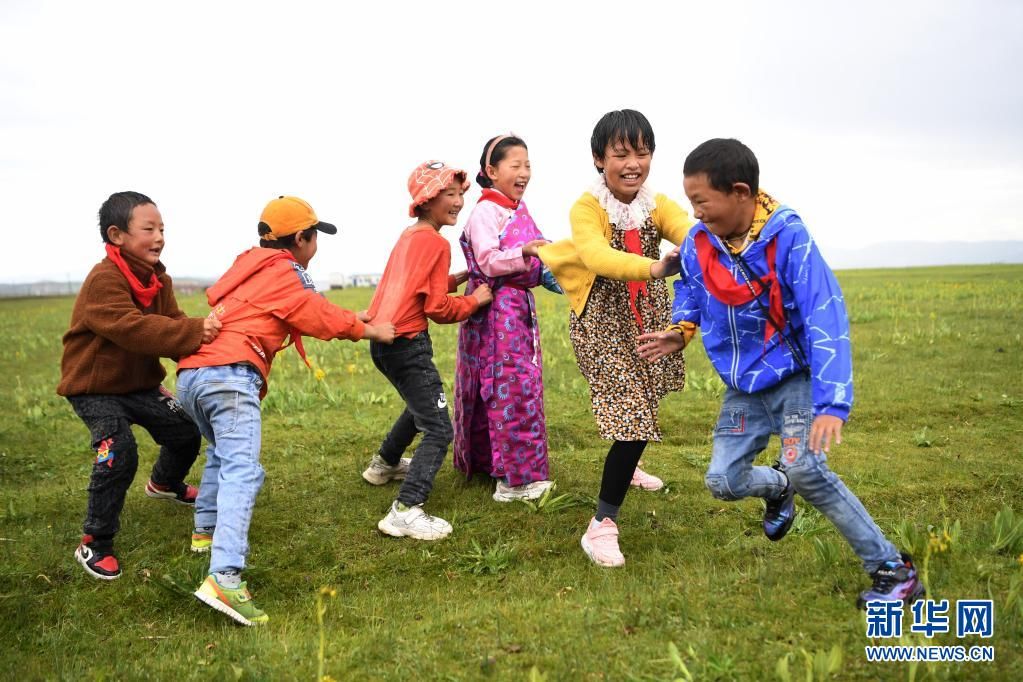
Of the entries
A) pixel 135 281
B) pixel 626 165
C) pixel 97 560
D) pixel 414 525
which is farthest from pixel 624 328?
pixel 97 560

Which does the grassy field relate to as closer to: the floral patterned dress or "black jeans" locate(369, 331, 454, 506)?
"black jeans" locate(369, 331, 454, 506)

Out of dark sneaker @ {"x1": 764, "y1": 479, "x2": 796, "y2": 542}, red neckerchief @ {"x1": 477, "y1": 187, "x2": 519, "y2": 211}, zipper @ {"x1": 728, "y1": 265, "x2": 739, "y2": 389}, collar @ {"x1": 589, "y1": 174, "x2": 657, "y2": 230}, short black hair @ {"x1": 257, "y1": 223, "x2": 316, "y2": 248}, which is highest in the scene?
red neckerchief @ {"x1": 477, "y1": 187, "x2": 519, "y2": 211}

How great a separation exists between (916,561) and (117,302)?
4.17 m

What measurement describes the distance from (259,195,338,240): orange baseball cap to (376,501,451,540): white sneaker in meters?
1.70

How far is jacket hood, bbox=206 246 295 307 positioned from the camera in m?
4.67

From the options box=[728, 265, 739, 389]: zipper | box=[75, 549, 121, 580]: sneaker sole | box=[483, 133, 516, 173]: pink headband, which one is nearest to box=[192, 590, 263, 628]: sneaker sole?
box=[75, 549, 121, 580]: sneaker sole

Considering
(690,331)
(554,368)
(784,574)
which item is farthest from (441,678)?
(554,368)

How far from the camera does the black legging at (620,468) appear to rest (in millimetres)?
4801

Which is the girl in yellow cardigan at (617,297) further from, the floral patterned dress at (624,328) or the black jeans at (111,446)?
the black jeans at (111,446)

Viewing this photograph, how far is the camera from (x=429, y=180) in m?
Answer: 5.43

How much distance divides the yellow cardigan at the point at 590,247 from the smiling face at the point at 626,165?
17 centimetres

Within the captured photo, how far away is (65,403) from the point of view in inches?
407

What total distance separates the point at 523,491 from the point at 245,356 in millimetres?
2069

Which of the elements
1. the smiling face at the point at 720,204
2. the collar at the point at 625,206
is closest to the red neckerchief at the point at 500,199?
the collar at the point at 625,206
